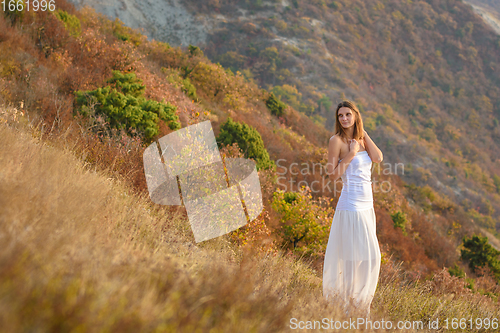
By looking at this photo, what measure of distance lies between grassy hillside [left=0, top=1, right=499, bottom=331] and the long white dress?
305mm

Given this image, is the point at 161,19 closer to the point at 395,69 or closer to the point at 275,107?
the point at 275,107

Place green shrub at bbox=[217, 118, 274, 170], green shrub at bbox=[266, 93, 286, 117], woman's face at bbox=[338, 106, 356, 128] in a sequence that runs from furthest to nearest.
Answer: green shrub at bbox=[266, 93, 286, 117] < green shrub at bbox=[217, 118, 274, 170] < woman's face at bbox=[338, 106, 356, 128]

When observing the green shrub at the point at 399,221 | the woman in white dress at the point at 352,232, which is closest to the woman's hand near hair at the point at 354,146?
the woman in white dress at the point at 352,232

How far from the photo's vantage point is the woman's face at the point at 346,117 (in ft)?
10.5

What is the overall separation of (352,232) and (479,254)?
11889 millimetres

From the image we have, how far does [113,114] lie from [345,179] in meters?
5.06

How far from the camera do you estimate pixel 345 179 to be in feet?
10.1

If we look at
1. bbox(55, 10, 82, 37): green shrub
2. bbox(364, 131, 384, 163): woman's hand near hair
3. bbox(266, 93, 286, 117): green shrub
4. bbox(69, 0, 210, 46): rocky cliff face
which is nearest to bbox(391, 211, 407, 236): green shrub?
A: bbox(266, 93, 286, 117): green shrub

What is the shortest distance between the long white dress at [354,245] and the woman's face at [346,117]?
32 cm

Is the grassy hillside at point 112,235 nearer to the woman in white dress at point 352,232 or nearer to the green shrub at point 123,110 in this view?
the green shrub at point 123,110

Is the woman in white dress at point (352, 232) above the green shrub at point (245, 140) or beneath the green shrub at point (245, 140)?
above

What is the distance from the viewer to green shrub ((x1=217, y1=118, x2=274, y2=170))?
9133mm

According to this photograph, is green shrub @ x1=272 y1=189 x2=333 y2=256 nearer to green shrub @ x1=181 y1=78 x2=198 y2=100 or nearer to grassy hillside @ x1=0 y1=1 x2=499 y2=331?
grassy hillside @ x1=0 y1=1 x2=499 y2=331

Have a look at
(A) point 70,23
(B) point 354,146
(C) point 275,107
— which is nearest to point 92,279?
(B) point 354,146
